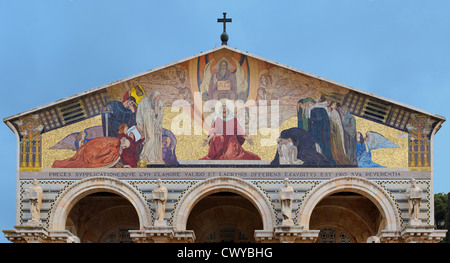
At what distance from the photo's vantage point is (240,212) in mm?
36531

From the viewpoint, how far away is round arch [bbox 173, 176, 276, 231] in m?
31.4

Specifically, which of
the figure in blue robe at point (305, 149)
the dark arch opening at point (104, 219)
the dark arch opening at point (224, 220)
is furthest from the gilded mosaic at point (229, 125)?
the dark arch opening at point (224, 220)

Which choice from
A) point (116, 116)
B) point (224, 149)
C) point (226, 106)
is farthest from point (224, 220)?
point (116, 116)

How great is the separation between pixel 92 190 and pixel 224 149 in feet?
17.3

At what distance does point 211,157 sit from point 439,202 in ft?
84.4

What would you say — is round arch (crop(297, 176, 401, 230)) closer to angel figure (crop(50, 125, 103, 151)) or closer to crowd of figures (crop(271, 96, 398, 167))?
crowd of figures (crop(271, 96, 398, 167))

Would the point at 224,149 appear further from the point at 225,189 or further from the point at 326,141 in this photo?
the point at 326,141

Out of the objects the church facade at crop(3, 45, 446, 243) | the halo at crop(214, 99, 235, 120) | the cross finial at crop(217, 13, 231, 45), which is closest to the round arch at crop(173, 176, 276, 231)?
the church facade at crop(3, 45, 446, 243)

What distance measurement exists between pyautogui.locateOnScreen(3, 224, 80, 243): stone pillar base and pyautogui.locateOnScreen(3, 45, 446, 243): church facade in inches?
1.7
